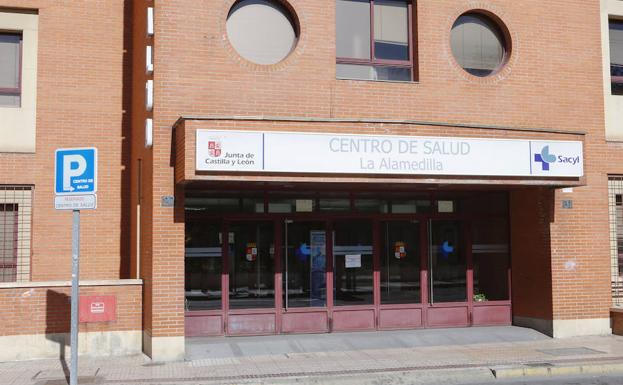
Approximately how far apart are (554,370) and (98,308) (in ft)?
24.6

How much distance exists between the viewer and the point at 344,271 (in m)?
13.5

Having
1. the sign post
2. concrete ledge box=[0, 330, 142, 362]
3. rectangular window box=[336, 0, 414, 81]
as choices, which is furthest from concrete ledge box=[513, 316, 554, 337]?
the sign post

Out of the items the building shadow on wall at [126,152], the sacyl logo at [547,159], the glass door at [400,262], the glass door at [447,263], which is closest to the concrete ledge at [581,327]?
the glass door at [447,263]

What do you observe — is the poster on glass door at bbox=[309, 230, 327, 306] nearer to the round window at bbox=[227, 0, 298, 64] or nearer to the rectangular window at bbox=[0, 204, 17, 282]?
the round window at bbox=[227, 0, 298, 64]

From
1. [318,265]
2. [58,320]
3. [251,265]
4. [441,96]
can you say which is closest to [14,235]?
[58,320]

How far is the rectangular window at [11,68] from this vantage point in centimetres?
1338

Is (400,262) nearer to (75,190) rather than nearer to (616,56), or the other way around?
(616,56)

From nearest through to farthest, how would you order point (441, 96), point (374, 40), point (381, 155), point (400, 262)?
1. point (381, 155)
2. point (441, 96)
3. point (374, 40)
4. point (400, 262)

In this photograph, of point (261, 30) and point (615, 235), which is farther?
point (615, 235)

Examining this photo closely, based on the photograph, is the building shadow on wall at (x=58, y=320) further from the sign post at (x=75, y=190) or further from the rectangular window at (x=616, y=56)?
the rectangular window at (x=616, y=56)

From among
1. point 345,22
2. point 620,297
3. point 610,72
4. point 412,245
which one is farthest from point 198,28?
point 620,297

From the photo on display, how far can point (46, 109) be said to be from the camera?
13273 mm

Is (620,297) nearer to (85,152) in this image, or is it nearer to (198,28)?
(198,28)

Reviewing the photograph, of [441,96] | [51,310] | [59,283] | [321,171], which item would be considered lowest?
[51,310]
